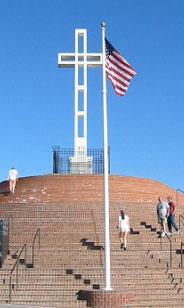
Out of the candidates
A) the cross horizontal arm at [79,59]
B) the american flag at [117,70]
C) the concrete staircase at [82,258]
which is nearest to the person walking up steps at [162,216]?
the concrete staircase at [82,258]

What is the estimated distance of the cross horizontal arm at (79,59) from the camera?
81.9 ft

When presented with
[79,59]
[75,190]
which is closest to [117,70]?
[75,190]

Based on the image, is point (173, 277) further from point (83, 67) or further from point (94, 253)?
point (83, 67)

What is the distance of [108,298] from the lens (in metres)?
11.4

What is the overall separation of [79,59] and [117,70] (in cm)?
1271

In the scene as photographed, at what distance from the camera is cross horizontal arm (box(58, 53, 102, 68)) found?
81.9 feet

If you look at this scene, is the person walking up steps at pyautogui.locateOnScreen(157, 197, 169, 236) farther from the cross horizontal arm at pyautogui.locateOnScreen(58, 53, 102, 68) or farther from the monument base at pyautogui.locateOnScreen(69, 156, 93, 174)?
the cross horizontal arm at pyautogui.locateOnScreen(58, 53, 102, 68)

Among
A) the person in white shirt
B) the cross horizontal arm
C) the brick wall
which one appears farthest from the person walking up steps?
the cross horizontal arm

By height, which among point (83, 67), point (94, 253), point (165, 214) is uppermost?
point (83, 67)

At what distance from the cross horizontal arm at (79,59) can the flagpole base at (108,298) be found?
1493 centimetres

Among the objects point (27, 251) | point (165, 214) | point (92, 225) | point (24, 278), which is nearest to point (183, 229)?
point (165, 214)

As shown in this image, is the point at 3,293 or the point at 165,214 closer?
the point at 3,293

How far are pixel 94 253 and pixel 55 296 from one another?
2983 mm

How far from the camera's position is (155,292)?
1247 centimetres
